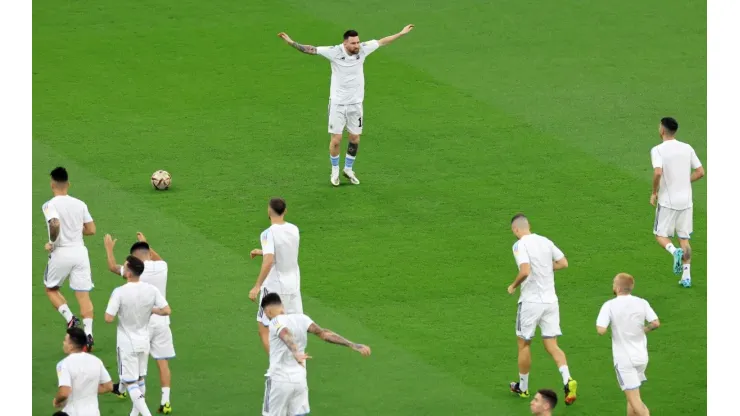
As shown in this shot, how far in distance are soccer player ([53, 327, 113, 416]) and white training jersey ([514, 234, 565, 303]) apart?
490 centimetres

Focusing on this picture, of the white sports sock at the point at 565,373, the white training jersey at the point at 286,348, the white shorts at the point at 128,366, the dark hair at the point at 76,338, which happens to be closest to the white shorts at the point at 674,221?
the white sports sock at the point at 565,373

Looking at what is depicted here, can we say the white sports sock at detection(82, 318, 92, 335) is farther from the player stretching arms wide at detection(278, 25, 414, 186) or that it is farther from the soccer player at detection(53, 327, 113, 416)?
the player stretching arms wide at detection(278, 25, 414, 186)

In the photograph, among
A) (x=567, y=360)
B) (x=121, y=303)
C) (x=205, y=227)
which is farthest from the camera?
(x=205, y=227)

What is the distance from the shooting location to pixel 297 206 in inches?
838

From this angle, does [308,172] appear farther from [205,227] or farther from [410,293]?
[410,293]

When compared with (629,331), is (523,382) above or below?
below

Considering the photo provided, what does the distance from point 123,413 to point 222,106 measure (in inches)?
397

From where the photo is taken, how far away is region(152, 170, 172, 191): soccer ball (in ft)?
71.1

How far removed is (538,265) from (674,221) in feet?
12.4

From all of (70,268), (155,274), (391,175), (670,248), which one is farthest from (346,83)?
(155,274)

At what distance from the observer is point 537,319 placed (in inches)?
624

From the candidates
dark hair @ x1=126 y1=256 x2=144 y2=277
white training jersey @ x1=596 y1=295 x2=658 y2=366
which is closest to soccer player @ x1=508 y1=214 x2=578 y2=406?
white training jersey @ x1=596 y1=295 x2=658 y2=366

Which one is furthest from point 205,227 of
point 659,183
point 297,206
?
point 659,183

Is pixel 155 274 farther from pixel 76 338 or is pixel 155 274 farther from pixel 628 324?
pixel 628 324
